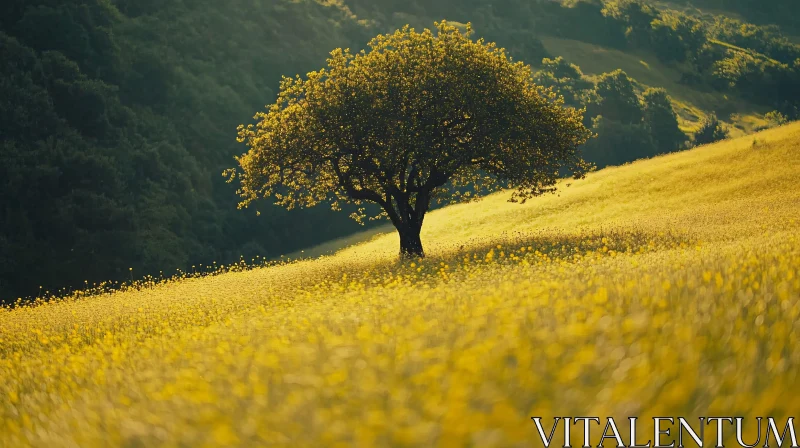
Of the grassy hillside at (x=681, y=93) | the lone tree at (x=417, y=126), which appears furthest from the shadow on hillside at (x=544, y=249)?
the grassy hillside at (x=681, y=93)

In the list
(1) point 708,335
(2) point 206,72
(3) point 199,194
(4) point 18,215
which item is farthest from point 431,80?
(2) point 206,72

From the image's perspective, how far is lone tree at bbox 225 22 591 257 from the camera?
→ 24391 millimetres

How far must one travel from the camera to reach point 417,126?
24.6 meters

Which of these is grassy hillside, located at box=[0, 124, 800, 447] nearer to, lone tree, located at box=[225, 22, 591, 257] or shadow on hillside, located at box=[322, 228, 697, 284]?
shadow on hillside, located at box=[322, 228, 697, 284]

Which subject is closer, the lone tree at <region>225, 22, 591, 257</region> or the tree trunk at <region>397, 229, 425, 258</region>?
the lone tree at <region>225, 22, 591, 257</region>

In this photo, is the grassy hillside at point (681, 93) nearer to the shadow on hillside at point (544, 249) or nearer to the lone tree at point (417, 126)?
the lone tree at point (417, 126)

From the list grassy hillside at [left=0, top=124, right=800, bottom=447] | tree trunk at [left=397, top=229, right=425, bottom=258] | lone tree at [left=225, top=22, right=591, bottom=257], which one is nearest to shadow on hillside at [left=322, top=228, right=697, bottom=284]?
tree trunk at [left=397, top=229, right=425, bottom=258]

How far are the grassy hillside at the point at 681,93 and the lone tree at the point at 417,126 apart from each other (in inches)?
5323

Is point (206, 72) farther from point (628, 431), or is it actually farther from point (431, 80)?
point (628, 431)

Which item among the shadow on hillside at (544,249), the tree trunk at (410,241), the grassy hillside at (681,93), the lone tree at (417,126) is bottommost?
the shadow on hillside at (544,249)

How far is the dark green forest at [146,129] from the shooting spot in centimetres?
5112

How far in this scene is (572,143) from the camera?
1011 inches

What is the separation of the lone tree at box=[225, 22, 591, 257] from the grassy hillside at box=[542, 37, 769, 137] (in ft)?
444

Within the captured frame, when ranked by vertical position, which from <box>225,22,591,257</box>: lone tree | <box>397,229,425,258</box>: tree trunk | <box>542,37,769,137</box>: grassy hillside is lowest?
<box>397,229,425,258</box>: tree trunk
